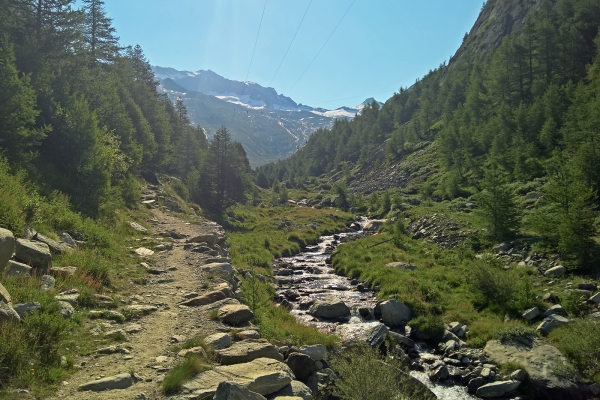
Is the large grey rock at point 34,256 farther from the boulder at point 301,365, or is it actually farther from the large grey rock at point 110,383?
the boulder at point 301,365

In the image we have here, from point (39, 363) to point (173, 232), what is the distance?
21.4 meters

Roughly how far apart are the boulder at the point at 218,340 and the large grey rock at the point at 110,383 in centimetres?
268

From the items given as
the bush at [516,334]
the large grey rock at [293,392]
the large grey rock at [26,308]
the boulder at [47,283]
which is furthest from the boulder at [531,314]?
the boulder at [47,283]

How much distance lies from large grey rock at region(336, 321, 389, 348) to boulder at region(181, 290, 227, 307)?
652 centimetres

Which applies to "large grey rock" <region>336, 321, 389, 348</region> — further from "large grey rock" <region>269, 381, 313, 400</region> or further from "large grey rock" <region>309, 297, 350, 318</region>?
"large grey rock" <region>269, 381, 313, 400</region>

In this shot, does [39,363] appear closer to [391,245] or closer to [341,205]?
[391,245]

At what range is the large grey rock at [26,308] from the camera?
28.4 feet

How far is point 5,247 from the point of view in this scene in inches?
393

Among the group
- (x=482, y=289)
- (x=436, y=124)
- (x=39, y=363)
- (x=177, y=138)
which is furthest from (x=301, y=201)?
(x=39, y=363)

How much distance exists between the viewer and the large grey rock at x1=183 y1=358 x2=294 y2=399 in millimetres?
7775

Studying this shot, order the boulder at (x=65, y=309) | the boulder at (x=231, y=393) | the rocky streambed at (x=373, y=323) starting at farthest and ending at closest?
the rocky streambed at (x=373, y=323)
the boulder at (x=65, y=309)
the boulder at (x=231, y=393)

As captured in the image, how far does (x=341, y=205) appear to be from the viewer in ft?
284

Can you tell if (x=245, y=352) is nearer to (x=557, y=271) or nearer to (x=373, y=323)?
(x=373, y=323)

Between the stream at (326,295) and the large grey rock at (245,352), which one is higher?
the large grey rock at (245,352)
